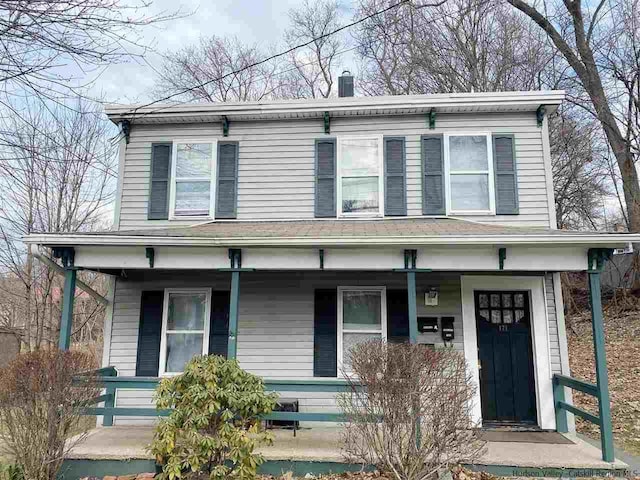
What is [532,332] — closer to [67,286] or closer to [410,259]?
[410,259]

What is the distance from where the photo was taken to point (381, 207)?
23.9 ft

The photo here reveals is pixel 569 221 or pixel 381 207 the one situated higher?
pixel 569 221

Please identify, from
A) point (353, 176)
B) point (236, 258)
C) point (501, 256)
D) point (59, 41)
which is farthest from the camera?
point (353, 176)

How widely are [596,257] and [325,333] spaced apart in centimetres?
377

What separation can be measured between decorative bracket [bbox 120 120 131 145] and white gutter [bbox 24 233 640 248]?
2.55 metres

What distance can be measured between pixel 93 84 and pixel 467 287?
556 centimetres

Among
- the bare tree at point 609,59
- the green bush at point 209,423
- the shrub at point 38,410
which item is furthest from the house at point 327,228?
the bare tree at point 609,59

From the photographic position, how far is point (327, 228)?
6.47m

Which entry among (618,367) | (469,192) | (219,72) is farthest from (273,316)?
(219,72)

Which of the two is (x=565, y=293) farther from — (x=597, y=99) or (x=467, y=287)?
(x=467, y=287)

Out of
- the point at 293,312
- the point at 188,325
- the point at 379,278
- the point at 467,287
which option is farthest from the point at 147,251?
the point at 467,287

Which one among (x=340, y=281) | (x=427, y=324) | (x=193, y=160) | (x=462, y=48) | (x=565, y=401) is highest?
(x=462, y=48)

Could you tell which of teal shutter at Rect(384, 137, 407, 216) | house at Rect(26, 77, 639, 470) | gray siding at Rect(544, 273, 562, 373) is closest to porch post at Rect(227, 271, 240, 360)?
house at Rect(26, 77, 639, 470)

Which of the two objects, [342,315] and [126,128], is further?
[126,128]
